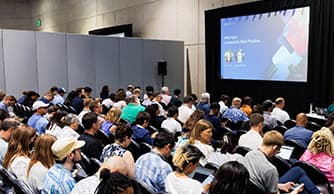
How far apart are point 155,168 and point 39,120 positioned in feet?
10.6

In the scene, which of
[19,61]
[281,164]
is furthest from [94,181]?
[19,61]

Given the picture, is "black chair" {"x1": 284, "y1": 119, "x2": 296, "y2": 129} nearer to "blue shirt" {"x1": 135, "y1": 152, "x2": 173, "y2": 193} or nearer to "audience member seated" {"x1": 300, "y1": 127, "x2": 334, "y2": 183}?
"audience member seated" {"x1": 300, "y1": 127, "x2": 334, "y2": 183}

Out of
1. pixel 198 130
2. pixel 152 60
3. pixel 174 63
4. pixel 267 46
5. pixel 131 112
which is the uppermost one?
pixel 267 46

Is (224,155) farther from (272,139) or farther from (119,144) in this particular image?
(119,144)

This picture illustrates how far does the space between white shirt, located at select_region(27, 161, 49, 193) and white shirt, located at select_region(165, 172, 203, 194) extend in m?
1.03

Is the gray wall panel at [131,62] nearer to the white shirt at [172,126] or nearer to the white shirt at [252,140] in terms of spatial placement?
the white shirt at [172,126]

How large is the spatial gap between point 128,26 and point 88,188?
40.1 ft

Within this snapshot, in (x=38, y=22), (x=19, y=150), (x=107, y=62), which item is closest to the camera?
(x=19, y=150)

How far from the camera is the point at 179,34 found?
12844 mm

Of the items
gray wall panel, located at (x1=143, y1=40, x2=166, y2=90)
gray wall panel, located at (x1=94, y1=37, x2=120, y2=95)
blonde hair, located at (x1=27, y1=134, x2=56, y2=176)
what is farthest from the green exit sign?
blonde hair, located at (x1=27, y1=134, x2=56, y2=176)

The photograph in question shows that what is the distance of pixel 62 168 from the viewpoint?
264 centimetres

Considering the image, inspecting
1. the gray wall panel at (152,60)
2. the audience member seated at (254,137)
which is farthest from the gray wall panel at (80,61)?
the audience member seated at (254,137)

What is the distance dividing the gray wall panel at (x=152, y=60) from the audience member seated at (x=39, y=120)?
6453 mm

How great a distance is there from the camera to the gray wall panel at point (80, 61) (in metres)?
10.8
